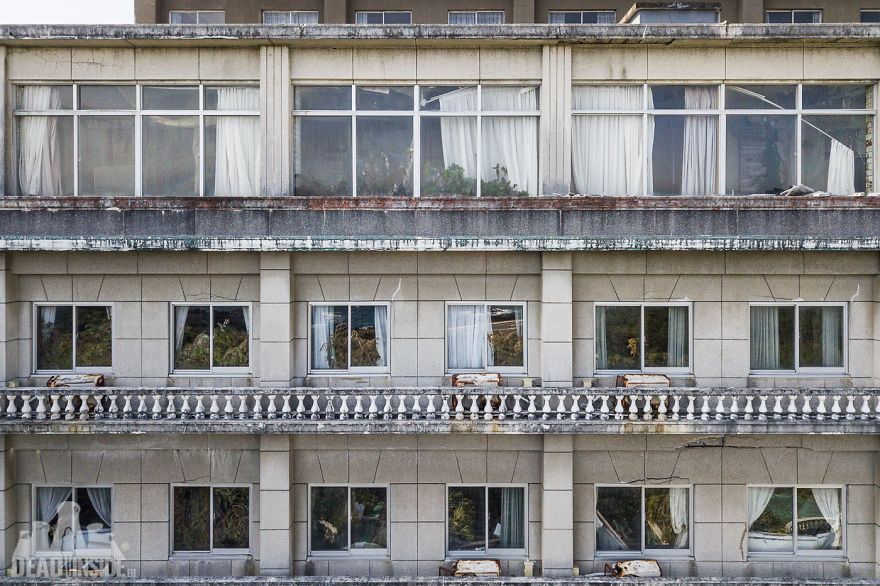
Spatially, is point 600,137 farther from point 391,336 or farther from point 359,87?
point 391,336

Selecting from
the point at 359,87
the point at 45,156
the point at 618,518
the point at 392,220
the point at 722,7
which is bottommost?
the point at 618,518

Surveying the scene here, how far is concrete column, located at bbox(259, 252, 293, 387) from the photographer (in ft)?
45.8

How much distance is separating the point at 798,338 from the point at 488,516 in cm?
810

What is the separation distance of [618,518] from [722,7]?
46.1 ft

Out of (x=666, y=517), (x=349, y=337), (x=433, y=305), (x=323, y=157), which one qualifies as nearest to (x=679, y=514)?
(x=666, y=517)

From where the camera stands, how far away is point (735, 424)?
13.5 m

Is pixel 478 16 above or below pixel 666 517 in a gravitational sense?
above

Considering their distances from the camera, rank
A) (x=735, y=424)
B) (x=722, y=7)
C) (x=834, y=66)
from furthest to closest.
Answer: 1. (x=722, y=7)
2. (x=834, y=66)
3. (x=735, y=424)

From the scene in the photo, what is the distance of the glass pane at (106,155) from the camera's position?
1467cm

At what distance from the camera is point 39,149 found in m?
14.7

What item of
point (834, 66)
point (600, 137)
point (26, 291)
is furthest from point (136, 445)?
point (834, 66)

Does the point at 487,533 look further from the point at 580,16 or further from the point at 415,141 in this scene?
the point at 580,16

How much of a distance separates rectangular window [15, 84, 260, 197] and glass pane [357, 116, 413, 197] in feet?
7.76

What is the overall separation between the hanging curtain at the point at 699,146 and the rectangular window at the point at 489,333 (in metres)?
4.82
